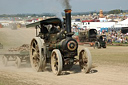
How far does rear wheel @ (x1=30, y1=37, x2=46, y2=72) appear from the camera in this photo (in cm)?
1006

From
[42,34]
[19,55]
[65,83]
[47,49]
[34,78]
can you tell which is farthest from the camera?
[19,55]

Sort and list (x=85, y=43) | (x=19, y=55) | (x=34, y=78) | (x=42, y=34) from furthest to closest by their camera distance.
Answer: (x=85, y=43), (x=19, y=55), (x=42, y=34), (x=34, y=78)

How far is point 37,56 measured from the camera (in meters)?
10.5

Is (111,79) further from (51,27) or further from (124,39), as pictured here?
(124,39)

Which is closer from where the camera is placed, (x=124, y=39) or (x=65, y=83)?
(x=65, y=83)

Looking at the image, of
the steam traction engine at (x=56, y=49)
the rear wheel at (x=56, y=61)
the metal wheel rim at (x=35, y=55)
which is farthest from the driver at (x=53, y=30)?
the rear wheel at (x=56, y=61)

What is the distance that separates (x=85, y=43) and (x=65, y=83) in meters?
18.5

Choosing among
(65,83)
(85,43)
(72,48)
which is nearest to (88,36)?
(85,43)

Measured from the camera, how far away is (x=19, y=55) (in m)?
11.8

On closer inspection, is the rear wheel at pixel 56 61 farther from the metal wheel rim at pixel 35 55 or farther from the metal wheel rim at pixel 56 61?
the metal wheel rim at pixel 35 55

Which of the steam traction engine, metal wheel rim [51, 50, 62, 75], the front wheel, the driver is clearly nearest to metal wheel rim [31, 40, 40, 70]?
the steam traction engine

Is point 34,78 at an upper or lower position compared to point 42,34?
lower

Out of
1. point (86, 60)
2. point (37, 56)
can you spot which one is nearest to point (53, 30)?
point (37, 56)

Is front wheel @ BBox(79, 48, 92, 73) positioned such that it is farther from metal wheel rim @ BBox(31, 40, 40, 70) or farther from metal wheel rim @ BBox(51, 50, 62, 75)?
metal wheel rim @ BBox(31, 40, 40, 70)
